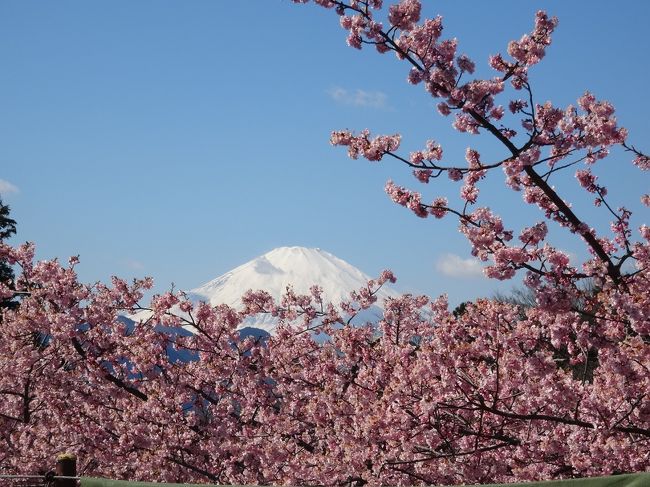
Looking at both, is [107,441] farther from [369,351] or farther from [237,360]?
[369,351]

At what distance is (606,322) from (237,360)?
18.0 ft

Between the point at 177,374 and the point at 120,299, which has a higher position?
the point at 120,299

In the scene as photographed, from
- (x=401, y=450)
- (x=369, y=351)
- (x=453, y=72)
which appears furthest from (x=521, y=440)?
(x=453, y=72)

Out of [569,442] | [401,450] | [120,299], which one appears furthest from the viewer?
[120,299]

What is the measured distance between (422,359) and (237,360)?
396cm

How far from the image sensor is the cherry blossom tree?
677cm

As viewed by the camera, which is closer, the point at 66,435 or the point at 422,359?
the point at 422,359

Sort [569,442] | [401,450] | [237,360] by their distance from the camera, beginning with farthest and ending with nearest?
[237,360], [401,450], [569,442]

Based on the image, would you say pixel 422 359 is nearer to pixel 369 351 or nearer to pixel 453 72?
pixel 369 351

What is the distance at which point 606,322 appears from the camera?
7.07 m

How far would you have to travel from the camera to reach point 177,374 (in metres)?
10.9

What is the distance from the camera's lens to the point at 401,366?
25.4 ft

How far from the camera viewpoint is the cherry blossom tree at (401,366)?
6.77 meters

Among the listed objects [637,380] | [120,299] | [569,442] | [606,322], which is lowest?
[569,442]
